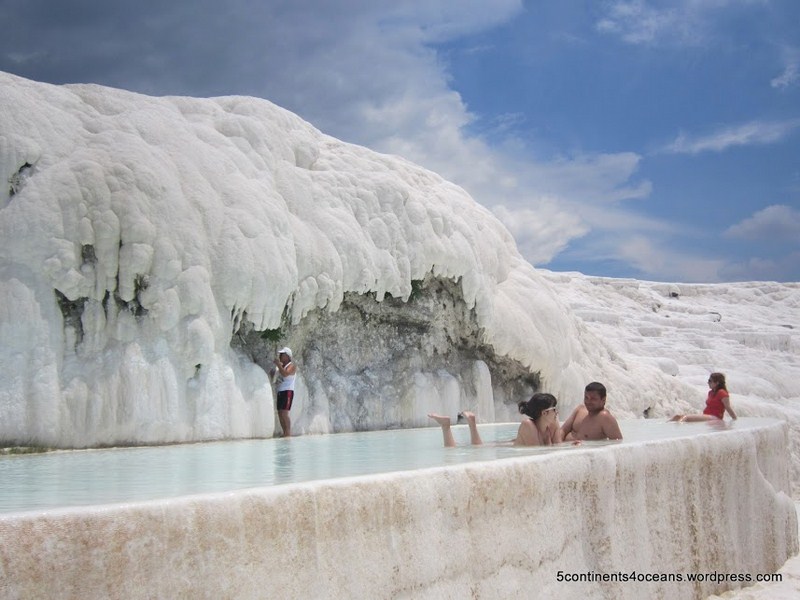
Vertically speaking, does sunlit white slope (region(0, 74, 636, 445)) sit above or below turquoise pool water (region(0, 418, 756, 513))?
above

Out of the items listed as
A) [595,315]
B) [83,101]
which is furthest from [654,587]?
[595,315]

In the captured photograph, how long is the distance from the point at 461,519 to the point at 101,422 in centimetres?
566

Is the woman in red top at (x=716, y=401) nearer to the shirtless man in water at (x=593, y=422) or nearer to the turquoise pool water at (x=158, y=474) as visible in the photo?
the shirtless man in water at (x=593, y=422)

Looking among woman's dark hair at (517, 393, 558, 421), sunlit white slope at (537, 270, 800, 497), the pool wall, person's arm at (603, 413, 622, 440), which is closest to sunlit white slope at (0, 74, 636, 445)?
woman's dark hair at (517, 393, 558, 421)

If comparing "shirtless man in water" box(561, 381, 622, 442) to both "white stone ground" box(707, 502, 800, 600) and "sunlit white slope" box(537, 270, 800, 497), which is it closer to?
"white stone ground" box(707, 502, 800, 600)

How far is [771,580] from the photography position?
560cm

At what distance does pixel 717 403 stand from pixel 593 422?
366 centimetres

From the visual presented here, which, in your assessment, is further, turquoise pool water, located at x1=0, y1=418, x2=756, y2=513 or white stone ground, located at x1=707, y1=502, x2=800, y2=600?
white stone ground, located at x1=707, y1=502, x2=800, y2=600

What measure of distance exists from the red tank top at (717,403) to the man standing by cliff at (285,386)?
506 centimetres

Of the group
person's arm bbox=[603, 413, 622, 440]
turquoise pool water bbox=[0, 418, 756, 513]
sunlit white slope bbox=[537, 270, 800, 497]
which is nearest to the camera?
turquoise pool water bbox=[0, 418, 756, 513]

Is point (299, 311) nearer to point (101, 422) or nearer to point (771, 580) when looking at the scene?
point (101, 422)

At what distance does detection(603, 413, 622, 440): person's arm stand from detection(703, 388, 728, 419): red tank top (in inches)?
137

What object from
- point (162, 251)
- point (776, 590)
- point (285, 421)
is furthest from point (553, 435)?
point (162, 251)

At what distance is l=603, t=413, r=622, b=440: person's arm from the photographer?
19.2 feet
